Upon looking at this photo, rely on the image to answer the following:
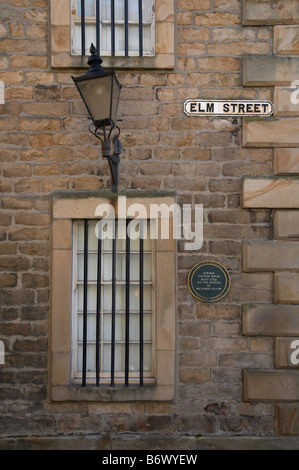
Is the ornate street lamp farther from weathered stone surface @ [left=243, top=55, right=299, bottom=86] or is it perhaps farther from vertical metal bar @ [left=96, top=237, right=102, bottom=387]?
weathered stone surface @ [left=243, top=55, right=299, bottom=86]

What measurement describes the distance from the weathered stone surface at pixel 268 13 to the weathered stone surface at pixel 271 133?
1.08 m

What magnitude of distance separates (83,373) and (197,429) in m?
1.30

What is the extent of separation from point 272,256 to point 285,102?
5.41 feet

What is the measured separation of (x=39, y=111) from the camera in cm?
494

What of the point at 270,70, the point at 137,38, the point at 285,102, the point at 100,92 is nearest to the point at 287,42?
the point at 270,70

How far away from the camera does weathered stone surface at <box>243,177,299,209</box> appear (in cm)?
484

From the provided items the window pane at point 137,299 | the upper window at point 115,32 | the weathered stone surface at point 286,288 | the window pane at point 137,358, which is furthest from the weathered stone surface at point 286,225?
the upper window at point 115,32

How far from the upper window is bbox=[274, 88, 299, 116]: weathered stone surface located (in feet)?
3.88

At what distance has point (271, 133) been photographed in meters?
4.89

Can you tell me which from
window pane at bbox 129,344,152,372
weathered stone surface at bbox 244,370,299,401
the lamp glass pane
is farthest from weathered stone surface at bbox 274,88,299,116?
window pane at bbox 129,344,152,372

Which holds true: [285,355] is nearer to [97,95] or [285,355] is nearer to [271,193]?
[271,193]

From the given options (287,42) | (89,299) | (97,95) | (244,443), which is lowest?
(244,443)

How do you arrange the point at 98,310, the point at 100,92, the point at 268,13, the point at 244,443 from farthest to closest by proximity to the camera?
the point at 268,13, the point at 98,310, the point at 244,443, the point at 100,92

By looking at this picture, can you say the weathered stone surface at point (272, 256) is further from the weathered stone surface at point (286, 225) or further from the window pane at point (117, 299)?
the window pane at point (117, 299)
